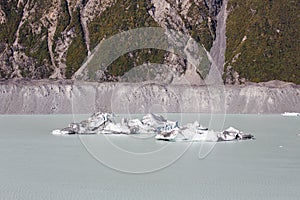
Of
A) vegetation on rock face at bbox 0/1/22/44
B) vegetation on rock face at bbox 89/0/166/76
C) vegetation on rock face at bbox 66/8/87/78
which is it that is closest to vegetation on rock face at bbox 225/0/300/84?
vegetation on rock face at bbox 89/0/166/76

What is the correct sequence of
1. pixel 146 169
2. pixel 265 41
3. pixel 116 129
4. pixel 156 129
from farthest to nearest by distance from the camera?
pixel 265 41 → pixel 156 129 → pixel 116 129 → pixel 146 169

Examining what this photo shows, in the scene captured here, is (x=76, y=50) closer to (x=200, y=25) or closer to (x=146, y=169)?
(x=200, y=25)

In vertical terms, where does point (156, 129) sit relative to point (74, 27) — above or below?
below

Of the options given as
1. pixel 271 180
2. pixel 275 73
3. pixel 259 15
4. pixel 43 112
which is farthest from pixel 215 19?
pixel 271 180

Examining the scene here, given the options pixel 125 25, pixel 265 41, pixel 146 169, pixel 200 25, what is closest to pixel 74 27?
pixel 125 25

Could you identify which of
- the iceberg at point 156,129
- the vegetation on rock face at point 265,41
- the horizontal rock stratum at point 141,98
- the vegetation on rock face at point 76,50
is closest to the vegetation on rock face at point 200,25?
the vegetation on rock face at point 265,41

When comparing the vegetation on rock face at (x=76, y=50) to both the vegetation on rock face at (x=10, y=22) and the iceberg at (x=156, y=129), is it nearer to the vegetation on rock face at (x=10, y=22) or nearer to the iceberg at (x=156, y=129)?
the vegetation on rock face at (x=10, y=22)

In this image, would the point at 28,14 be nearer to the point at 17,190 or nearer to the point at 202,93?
the point at 202,93
